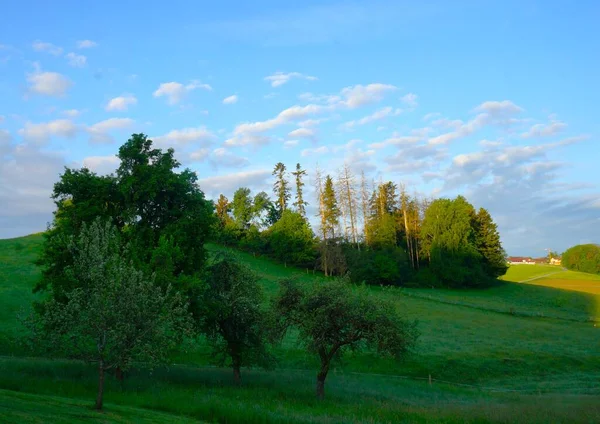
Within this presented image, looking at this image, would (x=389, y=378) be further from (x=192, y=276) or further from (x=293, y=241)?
(x=293, y=241)

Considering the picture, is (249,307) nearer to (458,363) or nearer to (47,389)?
(47,389)

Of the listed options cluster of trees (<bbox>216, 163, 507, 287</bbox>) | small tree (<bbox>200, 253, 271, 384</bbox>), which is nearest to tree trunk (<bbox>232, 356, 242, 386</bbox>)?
small tree (<bbox>200, 253, 271, 384</bbox>)

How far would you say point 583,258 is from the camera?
546 ft

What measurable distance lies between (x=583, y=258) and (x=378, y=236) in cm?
9311

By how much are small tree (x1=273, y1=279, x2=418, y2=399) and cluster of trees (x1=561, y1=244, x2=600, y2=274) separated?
513 ft

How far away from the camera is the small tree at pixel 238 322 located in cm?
3098

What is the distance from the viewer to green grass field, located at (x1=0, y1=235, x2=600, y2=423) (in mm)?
22438

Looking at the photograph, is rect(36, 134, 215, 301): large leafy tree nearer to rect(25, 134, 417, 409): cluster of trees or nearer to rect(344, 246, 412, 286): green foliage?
rect(25, 134, 417, 409): cluster of trees

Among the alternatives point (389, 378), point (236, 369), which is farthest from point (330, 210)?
point (236, 369)

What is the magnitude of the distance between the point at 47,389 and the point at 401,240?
10583 cm

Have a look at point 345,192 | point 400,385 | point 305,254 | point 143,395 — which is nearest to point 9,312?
point 143,395

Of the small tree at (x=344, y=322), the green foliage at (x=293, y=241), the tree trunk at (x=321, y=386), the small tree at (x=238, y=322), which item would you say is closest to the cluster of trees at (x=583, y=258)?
the green foliage at (x=293, y=241)

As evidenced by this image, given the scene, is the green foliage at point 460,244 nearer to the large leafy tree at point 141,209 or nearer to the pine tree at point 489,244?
the pine tree at point 489,244

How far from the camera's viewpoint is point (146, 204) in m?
32.4
